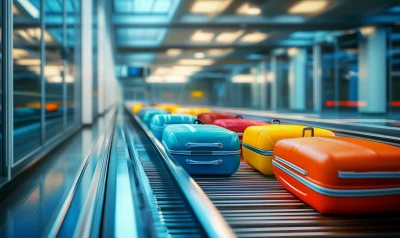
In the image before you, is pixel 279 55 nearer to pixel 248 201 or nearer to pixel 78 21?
pixel 78 21

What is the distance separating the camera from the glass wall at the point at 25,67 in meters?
9.90

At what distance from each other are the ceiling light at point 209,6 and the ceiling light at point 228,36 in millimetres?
5523

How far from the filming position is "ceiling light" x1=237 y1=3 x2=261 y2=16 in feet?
70.8

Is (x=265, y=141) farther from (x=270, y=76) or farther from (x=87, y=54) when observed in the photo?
(x=270, y=76)

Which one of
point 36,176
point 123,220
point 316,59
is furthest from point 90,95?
point 316,59

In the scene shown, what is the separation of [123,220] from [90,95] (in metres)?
14.4

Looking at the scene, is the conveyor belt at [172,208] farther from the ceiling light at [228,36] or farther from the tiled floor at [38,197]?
the ceiling light at [228,36]

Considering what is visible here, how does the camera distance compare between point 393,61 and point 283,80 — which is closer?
point 393,61

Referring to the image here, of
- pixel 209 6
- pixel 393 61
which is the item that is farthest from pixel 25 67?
pixel 393 61

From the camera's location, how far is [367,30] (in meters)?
24.6

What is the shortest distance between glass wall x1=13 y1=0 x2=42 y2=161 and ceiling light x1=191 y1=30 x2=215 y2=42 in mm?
12906

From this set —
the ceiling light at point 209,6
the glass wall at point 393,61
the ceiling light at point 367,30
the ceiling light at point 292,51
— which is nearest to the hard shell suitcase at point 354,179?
the ceiling light at point 209,6

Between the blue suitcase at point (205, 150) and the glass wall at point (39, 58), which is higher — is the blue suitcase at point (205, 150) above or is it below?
below

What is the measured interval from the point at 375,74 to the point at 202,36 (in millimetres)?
11678
